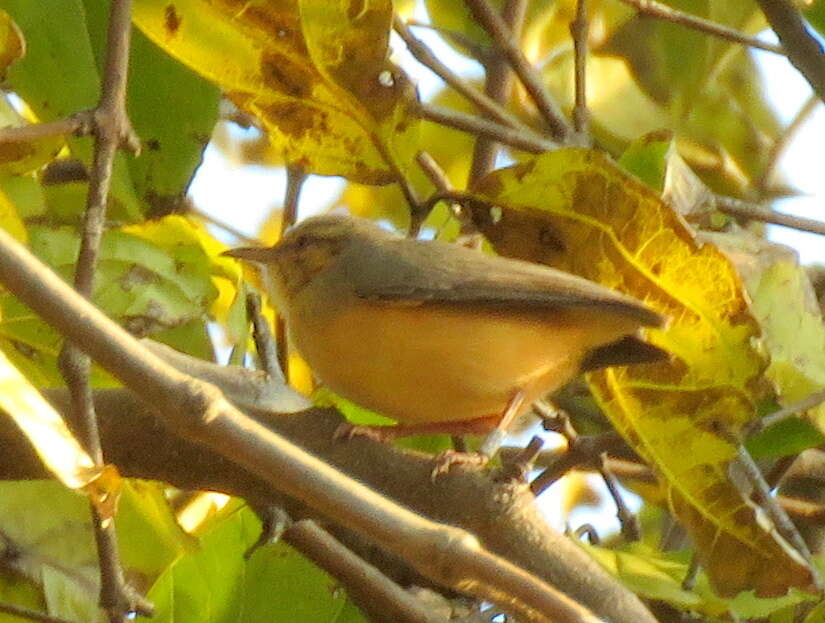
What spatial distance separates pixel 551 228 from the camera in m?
2.69

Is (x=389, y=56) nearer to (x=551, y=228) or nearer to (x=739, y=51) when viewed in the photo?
(x=551, y=228)

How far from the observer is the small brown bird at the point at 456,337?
9.03 ft

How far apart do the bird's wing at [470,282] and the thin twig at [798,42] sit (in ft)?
2.91

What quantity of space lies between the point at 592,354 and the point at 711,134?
1.53 metres

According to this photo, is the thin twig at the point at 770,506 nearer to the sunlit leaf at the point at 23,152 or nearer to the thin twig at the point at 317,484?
the thin twig at the point at 317,484

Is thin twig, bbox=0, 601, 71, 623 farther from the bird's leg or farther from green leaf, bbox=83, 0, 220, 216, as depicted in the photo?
green leaf, bbox=83, 0, 220, 216

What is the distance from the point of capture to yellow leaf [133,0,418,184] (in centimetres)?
262

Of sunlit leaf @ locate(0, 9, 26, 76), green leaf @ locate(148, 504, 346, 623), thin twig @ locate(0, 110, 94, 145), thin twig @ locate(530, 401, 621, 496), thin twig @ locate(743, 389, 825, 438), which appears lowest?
green leaf @ locate(148, 504, 346, 623)

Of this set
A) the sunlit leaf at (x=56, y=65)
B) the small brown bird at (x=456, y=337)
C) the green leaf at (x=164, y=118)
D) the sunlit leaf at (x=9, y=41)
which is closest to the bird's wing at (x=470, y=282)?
the small brown bird at (x=456, y=337)

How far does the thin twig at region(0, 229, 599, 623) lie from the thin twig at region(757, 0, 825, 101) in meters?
2.07

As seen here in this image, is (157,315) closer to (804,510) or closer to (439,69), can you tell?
(439,69)

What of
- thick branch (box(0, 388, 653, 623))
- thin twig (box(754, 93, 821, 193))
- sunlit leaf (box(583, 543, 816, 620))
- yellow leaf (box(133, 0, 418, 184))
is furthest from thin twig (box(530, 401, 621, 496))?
thin twig (box(754, 93, 821, 193))

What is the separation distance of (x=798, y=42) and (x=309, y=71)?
1203 millimetres

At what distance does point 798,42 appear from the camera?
3109mm
